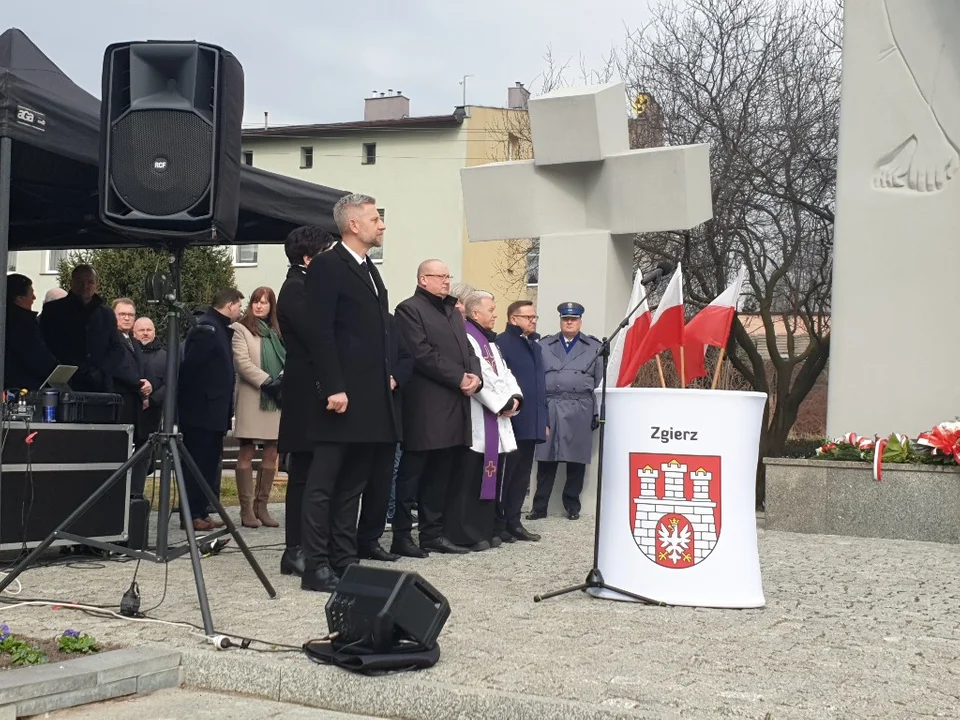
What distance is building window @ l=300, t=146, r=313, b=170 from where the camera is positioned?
4691 cm

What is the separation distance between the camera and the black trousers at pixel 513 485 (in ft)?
31.4

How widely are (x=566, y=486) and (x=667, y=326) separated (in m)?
4.66

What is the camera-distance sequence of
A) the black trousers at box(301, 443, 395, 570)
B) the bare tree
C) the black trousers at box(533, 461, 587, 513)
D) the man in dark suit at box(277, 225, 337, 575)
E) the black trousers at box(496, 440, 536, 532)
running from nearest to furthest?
the black trousers at box(301, 443, 395, 570)
the man in dark suit at box(277, 225, 337, 575)
the black trousers at box(496, 440, 536, 532)
the black trousers at box(533, 461, 587, 513)
the bare tree

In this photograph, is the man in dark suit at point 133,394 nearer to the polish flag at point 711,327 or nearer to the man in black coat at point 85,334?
the man in black coat at point 85,334

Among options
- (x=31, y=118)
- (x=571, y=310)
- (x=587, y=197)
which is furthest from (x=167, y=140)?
(x=587, y=197)

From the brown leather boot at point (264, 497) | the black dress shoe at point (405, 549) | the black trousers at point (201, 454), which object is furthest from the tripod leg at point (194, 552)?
the brown leather boot at point (264, 497)

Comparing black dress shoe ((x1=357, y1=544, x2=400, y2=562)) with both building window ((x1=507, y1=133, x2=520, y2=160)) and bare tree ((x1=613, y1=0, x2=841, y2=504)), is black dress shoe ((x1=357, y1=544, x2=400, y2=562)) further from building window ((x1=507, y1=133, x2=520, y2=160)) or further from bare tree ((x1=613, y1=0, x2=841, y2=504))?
building window ((x1=507, y1=133, x2=520, y2=160))

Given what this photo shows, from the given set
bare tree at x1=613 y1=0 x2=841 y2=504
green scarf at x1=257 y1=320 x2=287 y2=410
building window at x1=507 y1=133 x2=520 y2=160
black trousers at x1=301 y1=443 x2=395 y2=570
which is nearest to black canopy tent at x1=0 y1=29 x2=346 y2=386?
green scarf at x1=257 y1=320 x2=287 y2=410

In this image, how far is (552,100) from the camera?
470 inches

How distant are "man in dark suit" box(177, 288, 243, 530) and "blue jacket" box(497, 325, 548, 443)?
2091 mm

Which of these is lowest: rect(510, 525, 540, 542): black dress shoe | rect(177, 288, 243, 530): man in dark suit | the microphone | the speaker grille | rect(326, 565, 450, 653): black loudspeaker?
rect(510, 525, 540, 542): black dress shoe

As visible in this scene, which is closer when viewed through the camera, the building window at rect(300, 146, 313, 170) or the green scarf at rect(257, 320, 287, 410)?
the green scarf at rect(257, 320, 287, 410)

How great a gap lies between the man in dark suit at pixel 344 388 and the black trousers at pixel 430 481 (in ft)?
→ 5.23

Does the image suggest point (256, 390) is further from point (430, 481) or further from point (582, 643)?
point (582, 643)
